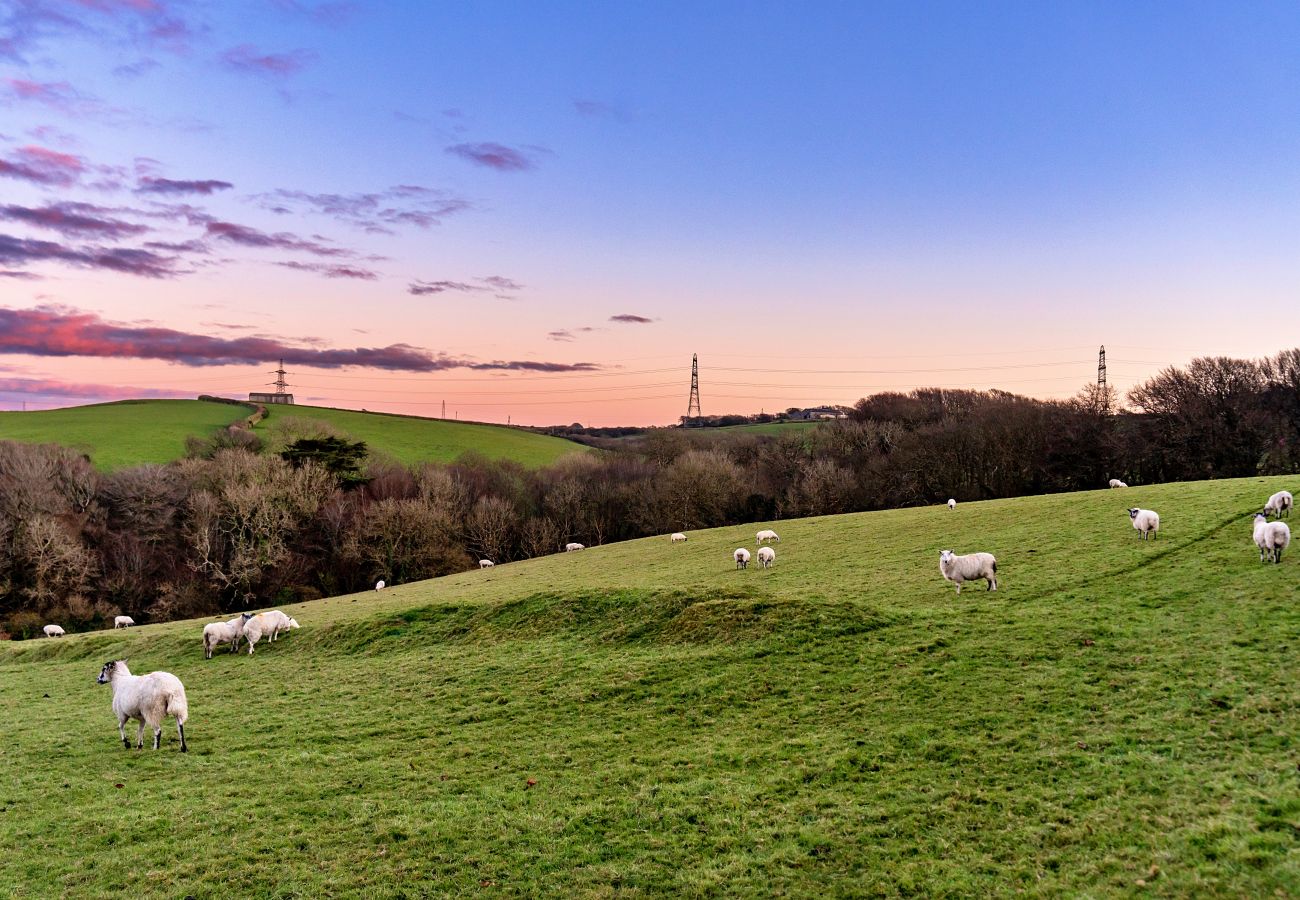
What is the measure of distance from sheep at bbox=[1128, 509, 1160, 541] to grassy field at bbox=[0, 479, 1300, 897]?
0.53m

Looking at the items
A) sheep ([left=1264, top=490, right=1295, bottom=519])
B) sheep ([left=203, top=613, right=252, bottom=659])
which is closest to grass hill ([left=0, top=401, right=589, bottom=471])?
sheep ([left=203, top=613, right=252, bottom=659])

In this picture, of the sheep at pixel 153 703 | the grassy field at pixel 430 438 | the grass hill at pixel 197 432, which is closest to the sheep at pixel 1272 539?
the sheep at pixel 153 703

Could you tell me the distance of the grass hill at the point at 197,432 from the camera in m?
95.4

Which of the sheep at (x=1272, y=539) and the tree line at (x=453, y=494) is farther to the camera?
the tree line at (x=453, y=494)

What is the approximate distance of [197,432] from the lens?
105875mm

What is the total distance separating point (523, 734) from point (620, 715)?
2270 mm

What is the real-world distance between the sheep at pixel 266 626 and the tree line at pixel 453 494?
125ft

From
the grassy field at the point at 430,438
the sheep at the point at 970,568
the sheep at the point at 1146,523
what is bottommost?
the sheep at the point at 970,568

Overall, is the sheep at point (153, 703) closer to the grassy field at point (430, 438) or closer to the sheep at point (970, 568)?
the sheep at point (970, 568)

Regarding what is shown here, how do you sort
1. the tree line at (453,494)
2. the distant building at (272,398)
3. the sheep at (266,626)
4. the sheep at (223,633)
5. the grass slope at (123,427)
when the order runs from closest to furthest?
the sheep at (223,633) → the sheep at (266,626) → the tree line at (453,494) → the grass slope at (123,427) → the distant building at (272,398)

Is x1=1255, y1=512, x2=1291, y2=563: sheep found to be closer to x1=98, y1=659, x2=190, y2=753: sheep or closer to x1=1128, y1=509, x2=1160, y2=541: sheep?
x1=1128, y1=509, x2=1160, y2=541: sheep

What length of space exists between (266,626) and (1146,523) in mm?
34692

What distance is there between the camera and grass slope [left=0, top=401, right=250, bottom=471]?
9250 cm

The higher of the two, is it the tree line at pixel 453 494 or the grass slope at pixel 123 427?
the grass slope at pixel 123 427
